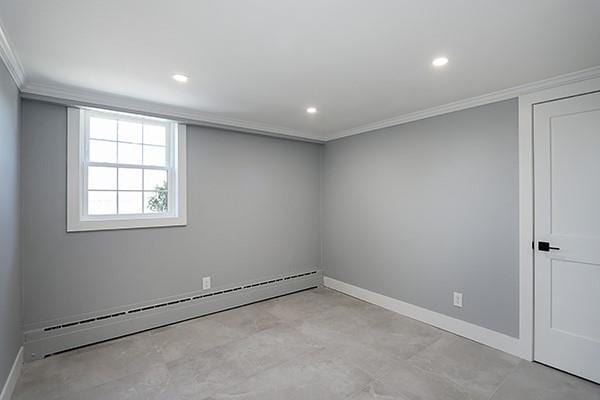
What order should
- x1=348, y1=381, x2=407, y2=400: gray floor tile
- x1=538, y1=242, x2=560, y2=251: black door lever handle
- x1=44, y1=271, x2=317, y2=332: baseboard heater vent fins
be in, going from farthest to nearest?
1. x1=44, y1=271, x2=317, y2=332: baseboard heater vent fins
2. x1=538, y1=242, x2=560, y2=251: black door lever handle
3. x1=348, y1=381, x2=407, y2=400: gray floor tile

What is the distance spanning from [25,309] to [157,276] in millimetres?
1070

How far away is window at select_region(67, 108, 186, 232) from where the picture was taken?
2.84 m

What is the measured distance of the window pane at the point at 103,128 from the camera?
118 inches

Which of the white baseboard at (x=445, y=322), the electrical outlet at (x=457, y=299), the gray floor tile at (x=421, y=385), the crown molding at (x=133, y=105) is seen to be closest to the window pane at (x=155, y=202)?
the crown molding at (x=133, y=105)

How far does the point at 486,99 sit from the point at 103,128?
3733 millimetres

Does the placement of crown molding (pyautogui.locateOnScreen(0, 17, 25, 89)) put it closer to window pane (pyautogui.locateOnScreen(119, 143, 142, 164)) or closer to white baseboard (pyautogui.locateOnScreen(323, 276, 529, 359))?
window pane (pyautogui.locateOnScreen(119, 143, 142, 164))

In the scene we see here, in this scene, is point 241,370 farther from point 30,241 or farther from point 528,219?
point 528,219

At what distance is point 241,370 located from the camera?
2428mm

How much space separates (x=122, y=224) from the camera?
3.06 m

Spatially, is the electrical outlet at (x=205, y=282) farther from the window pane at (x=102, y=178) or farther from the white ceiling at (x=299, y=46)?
the white ceiling at (x=299, y=46)

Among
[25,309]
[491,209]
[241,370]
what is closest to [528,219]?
[491,209]

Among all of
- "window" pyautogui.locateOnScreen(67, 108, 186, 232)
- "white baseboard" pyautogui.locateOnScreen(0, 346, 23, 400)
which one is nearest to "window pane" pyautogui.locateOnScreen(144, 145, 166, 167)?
"window" pyautogui.locateOnScreen(67, 108, 186, 232)

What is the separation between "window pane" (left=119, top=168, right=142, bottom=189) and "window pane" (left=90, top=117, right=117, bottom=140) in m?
0.36

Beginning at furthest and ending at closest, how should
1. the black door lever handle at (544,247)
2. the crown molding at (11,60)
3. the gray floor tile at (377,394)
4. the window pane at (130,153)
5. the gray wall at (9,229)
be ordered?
1. the window pane at (130,153)
2. the black door lever handle at (544,247)
3. the gray floor tile at (377,394)
4. the gray wall at (9,229)
5. the crown molding at (11,60)
